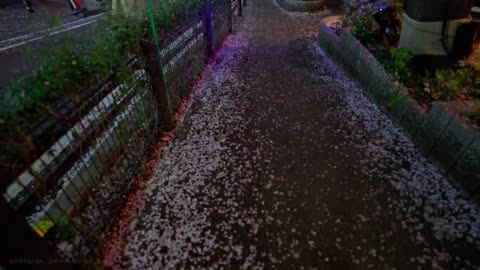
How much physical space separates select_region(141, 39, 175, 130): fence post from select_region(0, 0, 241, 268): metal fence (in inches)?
0.5

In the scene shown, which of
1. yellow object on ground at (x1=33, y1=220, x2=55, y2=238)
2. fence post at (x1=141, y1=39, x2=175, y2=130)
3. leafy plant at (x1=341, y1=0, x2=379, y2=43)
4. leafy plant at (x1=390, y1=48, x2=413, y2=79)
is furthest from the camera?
leafy plant at (x1=341, y1=0, x2=379, y2=43)

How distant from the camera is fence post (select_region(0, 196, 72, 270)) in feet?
4.32

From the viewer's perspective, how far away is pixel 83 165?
2186mm

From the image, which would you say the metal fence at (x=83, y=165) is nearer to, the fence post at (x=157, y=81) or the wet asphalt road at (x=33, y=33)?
the fence post at (x=157, y=81)

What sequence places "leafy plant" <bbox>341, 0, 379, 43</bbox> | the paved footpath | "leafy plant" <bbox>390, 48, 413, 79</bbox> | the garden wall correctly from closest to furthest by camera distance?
the paved footpath → the garden wall → "leafy plant" <bbox>390, 48, 413, 79</bbox> → "leafy plant" <bbox>341, 0, 379, 43</bbox>

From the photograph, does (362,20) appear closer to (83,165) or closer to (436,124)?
(436,124)

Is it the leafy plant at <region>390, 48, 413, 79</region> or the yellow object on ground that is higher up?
the leafy plant at <region>390, 48, 413, 79</region>

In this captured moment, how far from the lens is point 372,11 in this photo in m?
5.38

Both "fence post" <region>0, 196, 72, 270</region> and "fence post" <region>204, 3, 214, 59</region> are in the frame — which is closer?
"fence post" <region>0, 196, 72, 270</region>

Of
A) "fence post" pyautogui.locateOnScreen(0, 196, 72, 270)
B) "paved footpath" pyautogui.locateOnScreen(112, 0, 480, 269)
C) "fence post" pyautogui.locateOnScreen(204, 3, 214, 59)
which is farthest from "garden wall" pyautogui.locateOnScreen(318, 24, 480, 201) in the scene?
"fence post" pyautogui.locateOnScreen(0, 196, 72, 270)

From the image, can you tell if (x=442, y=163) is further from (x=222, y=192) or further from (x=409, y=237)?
(x=222, y=192)

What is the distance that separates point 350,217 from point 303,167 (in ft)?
2.55

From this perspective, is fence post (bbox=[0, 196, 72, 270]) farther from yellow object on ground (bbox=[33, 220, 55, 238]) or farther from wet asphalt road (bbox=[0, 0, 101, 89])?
wet asphalt road (bbox=[0, 0, 101, 89])

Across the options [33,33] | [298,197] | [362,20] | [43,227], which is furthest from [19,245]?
[33,33]
